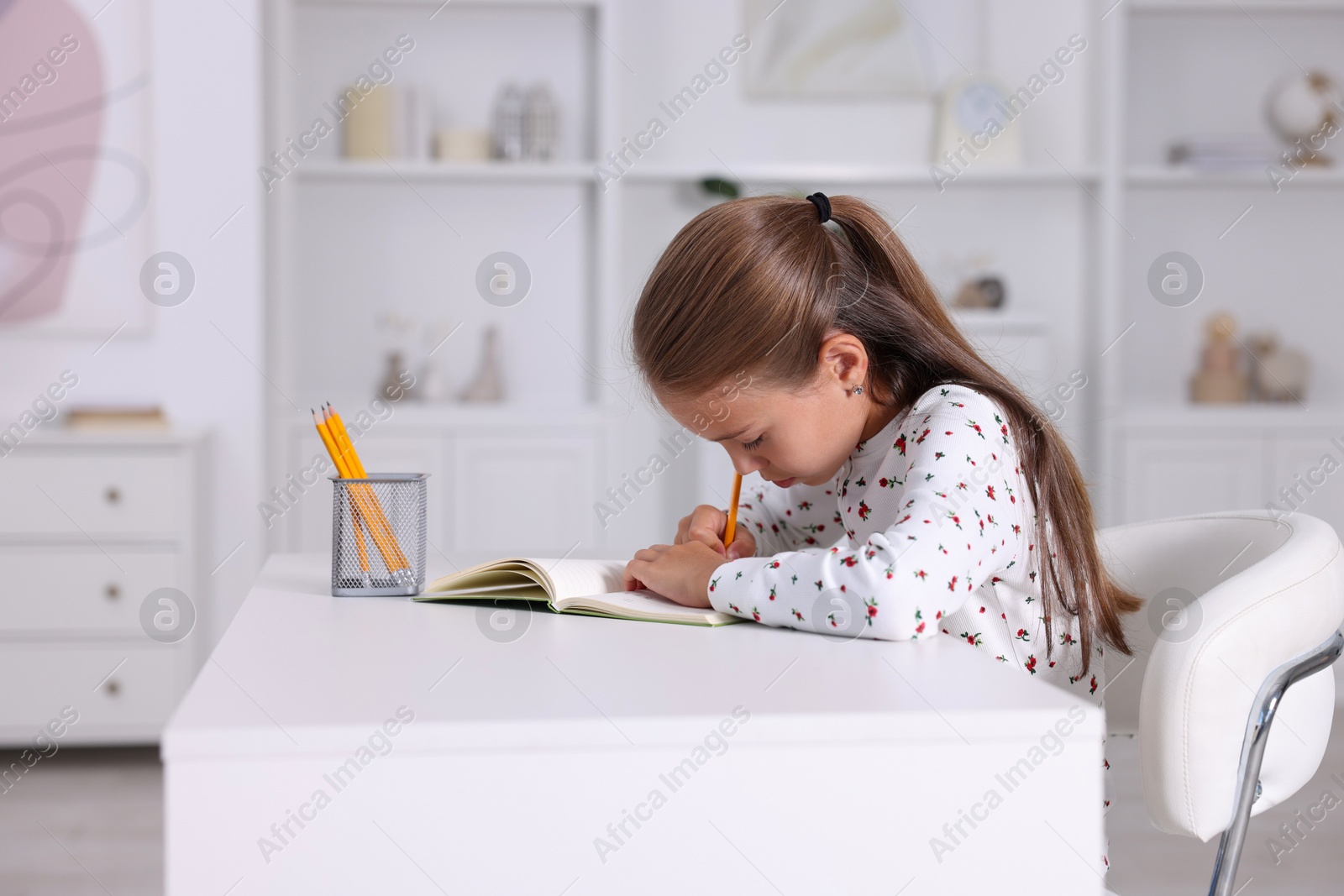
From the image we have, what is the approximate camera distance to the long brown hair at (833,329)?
993 millimetres

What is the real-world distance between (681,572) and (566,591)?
98 millimetres

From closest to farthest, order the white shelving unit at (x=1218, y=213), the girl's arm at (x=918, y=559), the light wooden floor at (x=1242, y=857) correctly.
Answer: the girl's arm at (x=918, y=559), the light wooden floor at (x=1242, y=857), the white shelving unit at (x=1218, y=213)

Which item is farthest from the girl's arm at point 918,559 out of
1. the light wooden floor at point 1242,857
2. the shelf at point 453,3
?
the shelf at point 453,3

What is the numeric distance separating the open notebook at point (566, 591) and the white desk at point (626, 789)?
22cm

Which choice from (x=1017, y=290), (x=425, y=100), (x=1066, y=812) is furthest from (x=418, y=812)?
(x=1017, y=290)

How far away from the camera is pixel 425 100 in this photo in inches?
125

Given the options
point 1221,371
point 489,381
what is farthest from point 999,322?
point 489,381

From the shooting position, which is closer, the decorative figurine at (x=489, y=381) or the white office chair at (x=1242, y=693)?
the white office chair at (x=1242, y=693)

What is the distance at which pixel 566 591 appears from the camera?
97 cm

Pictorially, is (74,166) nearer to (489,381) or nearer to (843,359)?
(489,381)

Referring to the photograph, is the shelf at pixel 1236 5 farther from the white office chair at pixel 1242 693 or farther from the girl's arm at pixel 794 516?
the white office chair at pixel 1242 693

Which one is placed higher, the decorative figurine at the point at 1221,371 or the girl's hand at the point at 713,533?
the decorative figurine at the point at 1221,371

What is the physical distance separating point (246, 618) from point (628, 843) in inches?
16.7

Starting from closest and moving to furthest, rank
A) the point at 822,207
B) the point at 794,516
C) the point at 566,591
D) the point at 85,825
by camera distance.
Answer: the point at 566,591
the point at 822,207
the point at 794,516
the point at 85,825
